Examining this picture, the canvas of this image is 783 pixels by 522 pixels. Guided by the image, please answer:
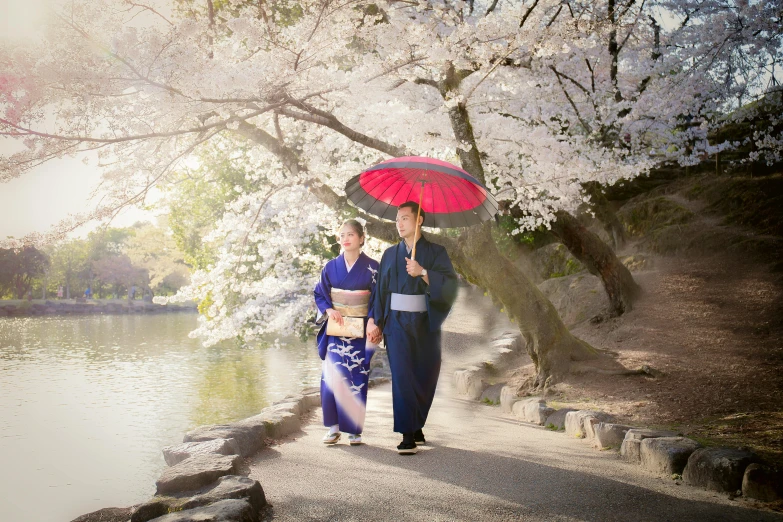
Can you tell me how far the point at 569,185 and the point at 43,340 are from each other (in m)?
18.5

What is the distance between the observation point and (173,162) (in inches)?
211

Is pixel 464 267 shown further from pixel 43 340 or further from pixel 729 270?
pixel 43 340

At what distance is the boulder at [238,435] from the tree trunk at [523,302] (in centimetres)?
311

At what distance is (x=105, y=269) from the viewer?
47.2 m

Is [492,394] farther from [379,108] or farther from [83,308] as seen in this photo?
[83,308]

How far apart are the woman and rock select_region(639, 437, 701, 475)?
2.03 m

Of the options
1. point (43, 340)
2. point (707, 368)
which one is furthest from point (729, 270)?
point (43, 340)

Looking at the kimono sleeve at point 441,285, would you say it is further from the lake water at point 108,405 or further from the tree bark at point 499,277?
the lake water at point 108,405

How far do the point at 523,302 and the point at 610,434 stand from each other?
8.86 ft

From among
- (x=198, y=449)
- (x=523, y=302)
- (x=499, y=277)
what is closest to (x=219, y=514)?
(x=198, y=449)

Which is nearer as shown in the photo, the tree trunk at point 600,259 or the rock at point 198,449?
the rock at point 198,449

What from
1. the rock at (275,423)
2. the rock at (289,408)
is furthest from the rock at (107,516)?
the rock at (289,408)

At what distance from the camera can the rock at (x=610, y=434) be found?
14.0 ft

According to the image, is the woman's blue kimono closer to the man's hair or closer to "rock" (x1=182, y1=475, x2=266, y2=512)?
the man's hair
